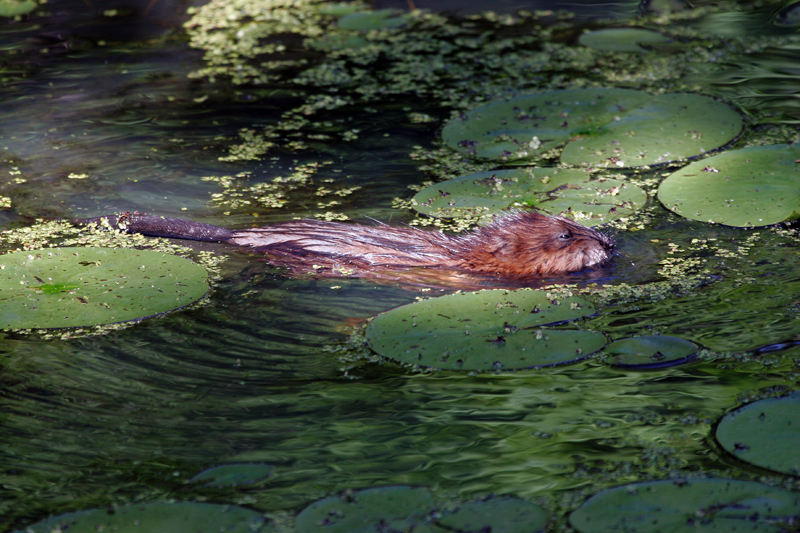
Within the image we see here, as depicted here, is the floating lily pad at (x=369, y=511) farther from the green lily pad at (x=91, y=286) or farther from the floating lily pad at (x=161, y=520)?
the green lily pad at (x=91, y=286)

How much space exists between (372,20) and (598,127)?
11.9 feet

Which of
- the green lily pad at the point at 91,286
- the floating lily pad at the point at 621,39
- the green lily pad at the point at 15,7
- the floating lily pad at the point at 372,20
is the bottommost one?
the green lily pad at the point at 91,286

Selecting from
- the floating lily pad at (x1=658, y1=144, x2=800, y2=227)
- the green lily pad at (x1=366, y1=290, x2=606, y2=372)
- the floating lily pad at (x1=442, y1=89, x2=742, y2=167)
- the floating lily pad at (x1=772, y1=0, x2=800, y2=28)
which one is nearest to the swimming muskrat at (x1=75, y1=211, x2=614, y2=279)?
A: the green lily pad at (x1=366, y1=290, x2=606, y2=372)

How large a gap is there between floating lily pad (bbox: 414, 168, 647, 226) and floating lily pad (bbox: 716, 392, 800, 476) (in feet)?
6.07

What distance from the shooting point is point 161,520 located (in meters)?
2.30

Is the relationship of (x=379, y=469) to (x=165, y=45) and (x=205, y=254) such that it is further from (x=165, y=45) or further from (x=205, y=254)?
(x=165, y=45)

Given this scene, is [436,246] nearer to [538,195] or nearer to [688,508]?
[538,195]

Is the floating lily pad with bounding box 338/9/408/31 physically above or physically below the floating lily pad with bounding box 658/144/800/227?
above

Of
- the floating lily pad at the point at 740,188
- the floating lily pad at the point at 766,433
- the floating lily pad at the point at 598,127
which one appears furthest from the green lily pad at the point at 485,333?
the floating lily pad at the point at 598,127

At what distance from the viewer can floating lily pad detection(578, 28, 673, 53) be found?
7.03m

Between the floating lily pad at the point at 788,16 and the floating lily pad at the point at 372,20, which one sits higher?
the floating lily pad at the point at 372,20

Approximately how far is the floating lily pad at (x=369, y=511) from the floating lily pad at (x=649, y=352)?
1.14 meters

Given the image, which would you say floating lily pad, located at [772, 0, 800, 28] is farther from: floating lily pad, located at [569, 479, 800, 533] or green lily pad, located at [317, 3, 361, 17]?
floating lily pad, located at [569, 479, 800, 533]

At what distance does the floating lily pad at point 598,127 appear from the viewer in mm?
4984
